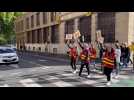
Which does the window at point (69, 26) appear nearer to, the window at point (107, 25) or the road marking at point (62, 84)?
the window at point (107, 25)

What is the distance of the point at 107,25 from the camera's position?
118ft

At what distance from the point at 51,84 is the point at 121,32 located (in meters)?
17.8

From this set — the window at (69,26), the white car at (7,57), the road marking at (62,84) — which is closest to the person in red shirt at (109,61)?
the road marking at (62,84)

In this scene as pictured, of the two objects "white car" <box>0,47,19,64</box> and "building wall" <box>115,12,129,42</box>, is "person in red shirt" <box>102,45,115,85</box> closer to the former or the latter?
"white car" <box>0,47,19,64</box>

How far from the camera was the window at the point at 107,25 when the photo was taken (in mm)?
34688

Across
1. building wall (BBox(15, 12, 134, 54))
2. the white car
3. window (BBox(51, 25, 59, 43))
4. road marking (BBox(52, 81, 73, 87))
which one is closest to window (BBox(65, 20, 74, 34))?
building wall (BBox(15, 12, 134, 54))

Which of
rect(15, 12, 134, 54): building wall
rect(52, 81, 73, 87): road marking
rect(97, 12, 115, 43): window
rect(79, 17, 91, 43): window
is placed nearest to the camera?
rect(52, 81, 73, 87): road marking

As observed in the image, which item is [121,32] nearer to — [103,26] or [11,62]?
[103,26]

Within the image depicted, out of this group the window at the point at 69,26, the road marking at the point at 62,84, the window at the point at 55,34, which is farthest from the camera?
the window at the point at 55,34

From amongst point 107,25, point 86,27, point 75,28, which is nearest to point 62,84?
point 107,25

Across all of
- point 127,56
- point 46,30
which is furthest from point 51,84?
point 46,30

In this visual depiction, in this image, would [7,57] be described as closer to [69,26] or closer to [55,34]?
[69,26]

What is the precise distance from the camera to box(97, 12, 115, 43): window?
1366 inches
